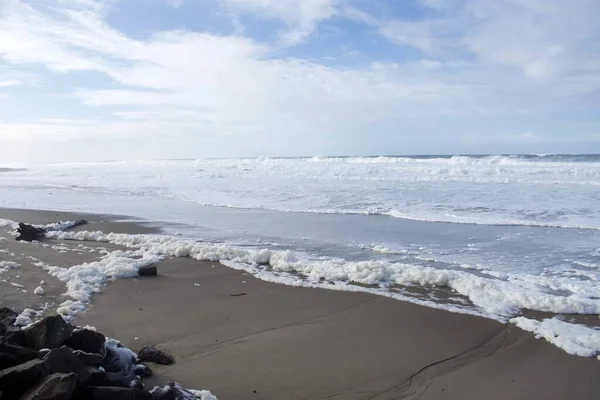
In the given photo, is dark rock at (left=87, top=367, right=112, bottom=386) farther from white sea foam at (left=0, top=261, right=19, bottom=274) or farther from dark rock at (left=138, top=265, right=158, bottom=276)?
white sea foam at (left=0, top=261, right=19, bottom=274)

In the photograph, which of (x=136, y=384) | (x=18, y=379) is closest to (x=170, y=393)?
(x=136, y=384)

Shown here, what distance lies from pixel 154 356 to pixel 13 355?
4.34 feet

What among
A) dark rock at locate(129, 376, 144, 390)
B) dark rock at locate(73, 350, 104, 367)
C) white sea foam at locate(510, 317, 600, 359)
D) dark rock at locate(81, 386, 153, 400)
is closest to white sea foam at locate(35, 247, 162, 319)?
dark rock at locate(73, 350, 104, 367)

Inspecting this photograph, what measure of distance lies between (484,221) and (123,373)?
11.2 m

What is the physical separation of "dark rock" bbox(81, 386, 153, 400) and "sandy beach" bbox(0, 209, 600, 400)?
2.70 ft

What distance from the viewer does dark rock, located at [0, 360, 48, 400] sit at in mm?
3170

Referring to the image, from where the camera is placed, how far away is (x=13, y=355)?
3.52 metres

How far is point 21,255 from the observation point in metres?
8.92

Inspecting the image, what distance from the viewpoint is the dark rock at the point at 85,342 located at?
4.05 m

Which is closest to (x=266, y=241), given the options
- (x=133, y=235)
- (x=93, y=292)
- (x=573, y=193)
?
(x=133, y=235)

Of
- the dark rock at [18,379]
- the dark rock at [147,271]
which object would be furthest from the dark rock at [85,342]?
the dark rock at [147,271]

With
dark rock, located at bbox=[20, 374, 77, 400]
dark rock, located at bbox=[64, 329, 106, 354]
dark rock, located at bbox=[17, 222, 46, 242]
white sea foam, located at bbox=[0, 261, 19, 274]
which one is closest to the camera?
dark rock, located at bbox=[20, 374, 77, 400]

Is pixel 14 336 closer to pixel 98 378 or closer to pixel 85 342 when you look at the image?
pixel 85 342

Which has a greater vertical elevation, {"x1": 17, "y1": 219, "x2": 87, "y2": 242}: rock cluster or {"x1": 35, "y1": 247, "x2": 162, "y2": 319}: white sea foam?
{"x1": 17, "y1": 219, "x2": 87, "y2": 242}: rock cluster
